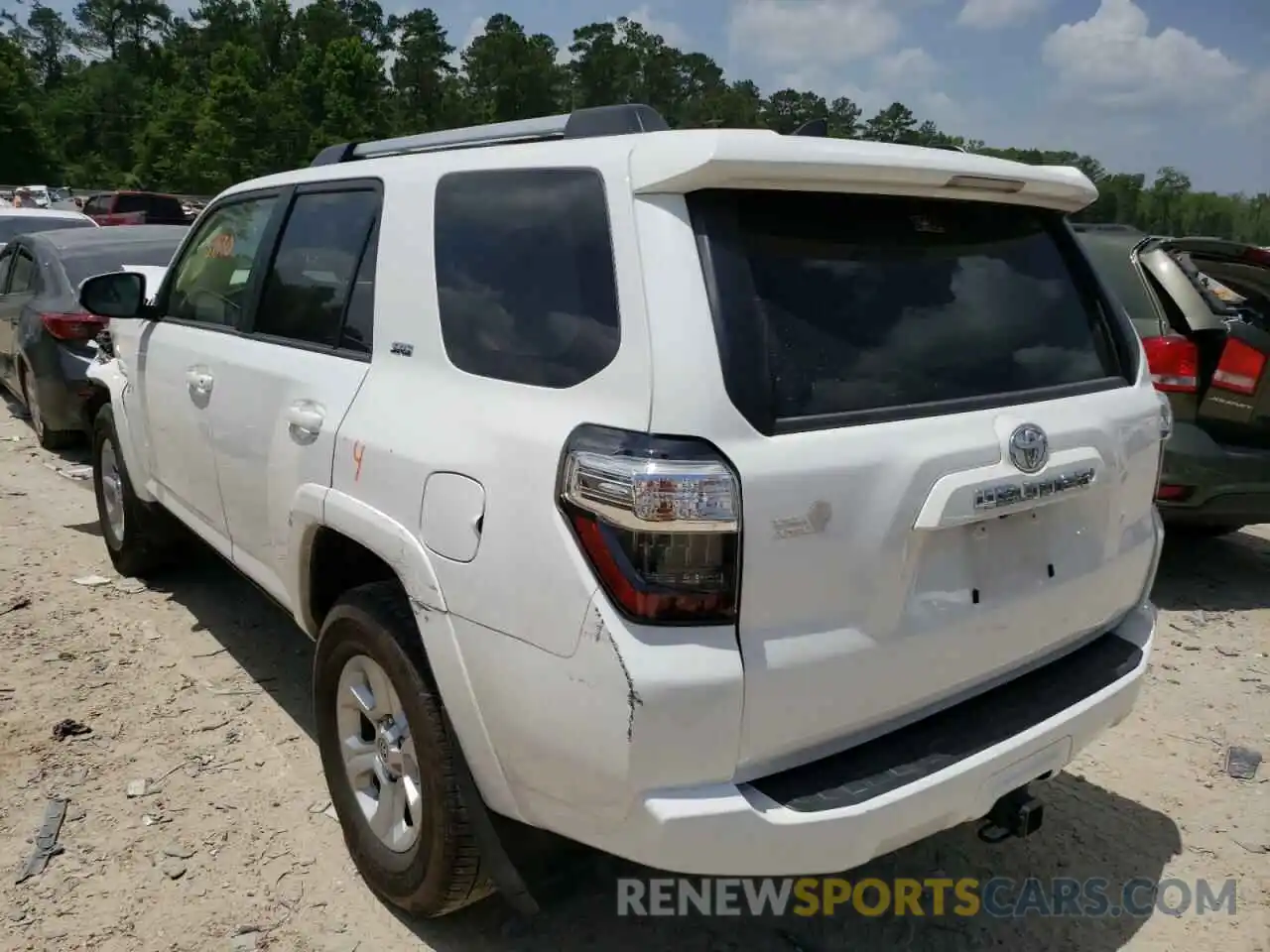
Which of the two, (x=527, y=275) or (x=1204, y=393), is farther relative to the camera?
(x=1204, y=393)

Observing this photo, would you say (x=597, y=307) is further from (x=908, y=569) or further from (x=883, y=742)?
(x=883, y=742)

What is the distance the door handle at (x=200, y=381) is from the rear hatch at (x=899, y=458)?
2224mm

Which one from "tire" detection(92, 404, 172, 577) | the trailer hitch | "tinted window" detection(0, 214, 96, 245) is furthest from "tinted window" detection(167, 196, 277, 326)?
A: "tinted window" detection(0, 214, 96, 245)

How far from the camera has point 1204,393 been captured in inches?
197

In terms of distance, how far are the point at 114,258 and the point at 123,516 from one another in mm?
3555

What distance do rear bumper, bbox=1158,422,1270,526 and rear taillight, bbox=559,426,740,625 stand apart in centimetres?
383

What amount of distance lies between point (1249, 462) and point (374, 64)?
83390mm

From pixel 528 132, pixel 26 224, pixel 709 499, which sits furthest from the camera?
pixel 26 224

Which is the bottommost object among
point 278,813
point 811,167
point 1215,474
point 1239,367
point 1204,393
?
point 278,813

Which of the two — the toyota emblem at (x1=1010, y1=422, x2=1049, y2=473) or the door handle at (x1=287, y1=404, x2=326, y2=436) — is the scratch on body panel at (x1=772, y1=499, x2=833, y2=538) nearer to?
the toyota emblem at (x1=1010, y1=422, x2=1049, y2=473)

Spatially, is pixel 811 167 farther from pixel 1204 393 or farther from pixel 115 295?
pixel 1204 393

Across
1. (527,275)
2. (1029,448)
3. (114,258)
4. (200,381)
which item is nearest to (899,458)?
(1029,448)

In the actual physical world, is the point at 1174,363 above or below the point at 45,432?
above

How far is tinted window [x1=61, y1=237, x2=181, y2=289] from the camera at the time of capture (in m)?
7.36
